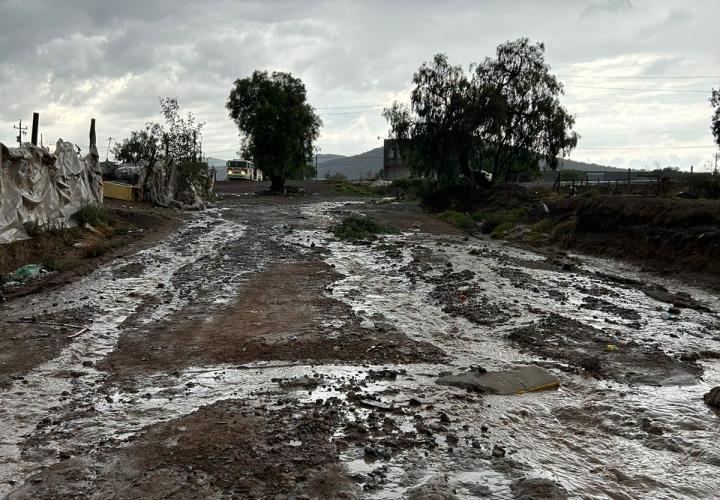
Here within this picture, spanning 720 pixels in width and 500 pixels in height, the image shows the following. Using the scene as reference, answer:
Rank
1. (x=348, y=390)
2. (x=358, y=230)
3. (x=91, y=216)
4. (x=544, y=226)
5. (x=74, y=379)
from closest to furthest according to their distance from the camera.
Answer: (x=348, y=390)
(x=74, y=379)
(x=91, y=216)
(x=358, y=230)
(x=544, y=226)

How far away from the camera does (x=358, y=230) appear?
2073 cm

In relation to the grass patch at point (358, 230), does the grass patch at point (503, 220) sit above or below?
above

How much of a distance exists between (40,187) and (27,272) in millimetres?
4813

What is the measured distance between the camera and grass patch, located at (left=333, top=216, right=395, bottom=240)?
19.5m

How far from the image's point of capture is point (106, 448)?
4.64 m

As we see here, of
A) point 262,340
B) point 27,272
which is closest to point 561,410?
point 262,340

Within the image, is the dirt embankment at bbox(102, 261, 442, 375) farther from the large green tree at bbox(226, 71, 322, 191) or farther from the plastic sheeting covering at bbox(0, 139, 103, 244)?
the large green tree at bbox(226, 71, 322, 191)

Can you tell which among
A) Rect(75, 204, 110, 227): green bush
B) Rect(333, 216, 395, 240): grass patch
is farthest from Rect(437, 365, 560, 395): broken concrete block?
Rect(75, 204, 110, 227): green bush

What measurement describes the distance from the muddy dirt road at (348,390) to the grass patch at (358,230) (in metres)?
7.28

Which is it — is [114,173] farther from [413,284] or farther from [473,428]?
[473,428]

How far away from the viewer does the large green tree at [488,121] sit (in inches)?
1304

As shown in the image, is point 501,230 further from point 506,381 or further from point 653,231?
point 506,381

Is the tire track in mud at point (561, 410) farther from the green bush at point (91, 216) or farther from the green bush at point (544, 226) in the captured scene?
the green bush at point (544, 226)

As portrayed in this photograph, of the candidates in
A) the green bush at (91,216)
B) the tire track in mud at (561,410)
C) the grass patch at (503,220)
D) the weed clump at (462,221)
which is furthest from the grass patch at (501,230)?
the green bush at (91,216)
